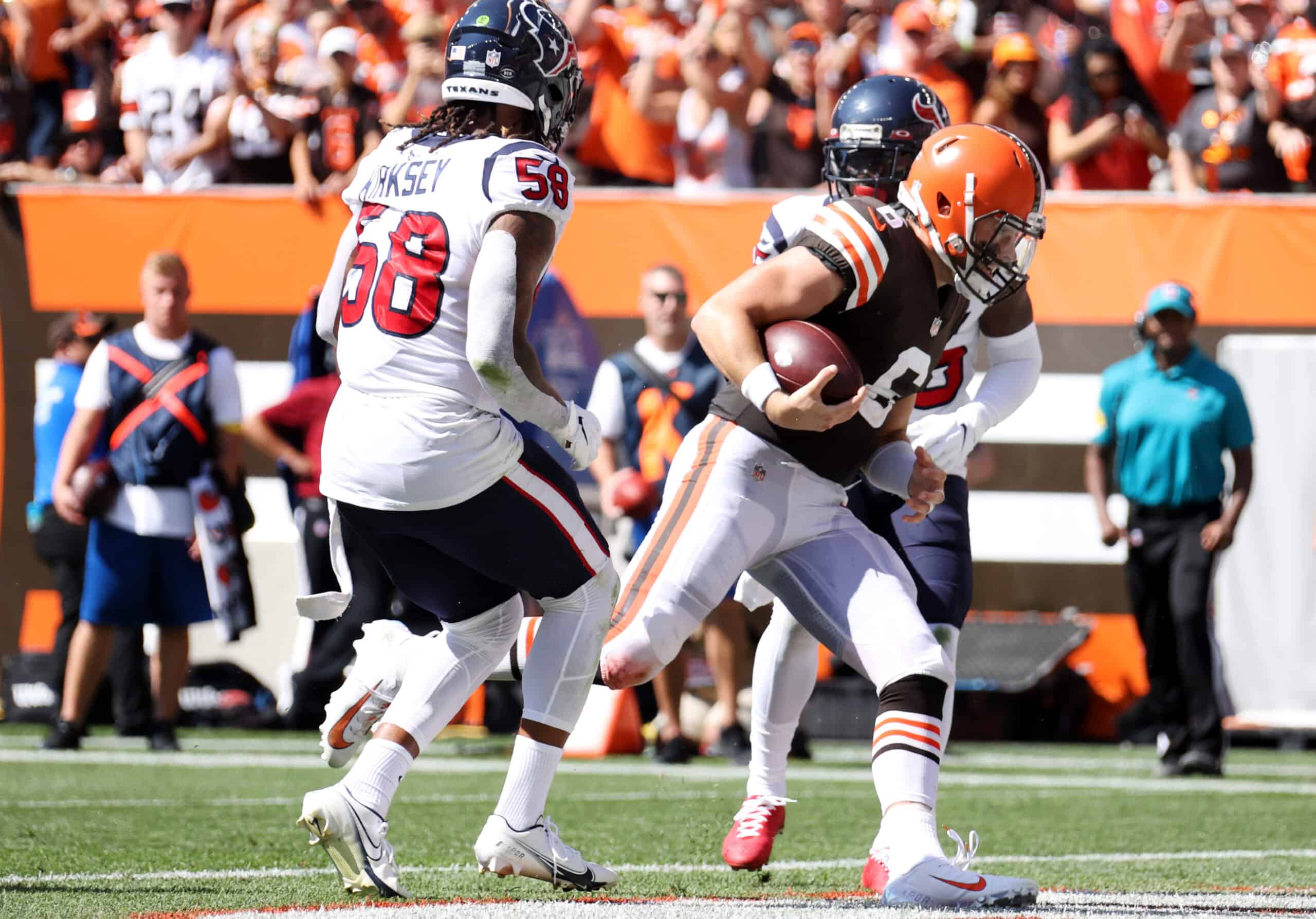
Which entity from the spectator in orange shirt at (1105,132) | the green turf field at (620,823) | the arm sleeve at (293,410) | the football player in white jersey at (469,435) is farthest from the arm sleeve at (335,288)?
the spectator in orange shirt at (1105,132)

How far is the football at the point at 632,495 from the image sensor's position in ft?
28.2

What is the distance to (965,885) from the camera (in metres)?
3.84

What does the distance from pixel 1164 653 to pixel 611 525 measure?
9.00 ft

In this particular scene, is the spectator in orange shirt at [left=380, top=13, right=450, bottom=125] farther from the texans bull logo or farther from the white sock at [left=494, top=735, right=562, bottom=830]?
the white sock at [left=494, top=735, right=562, bottom=830]

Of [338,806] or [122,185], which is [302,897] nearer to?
[338,806]

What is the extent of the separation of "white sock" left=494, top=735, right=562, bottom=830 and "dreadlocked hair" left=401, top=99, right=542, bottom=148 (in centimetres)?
138

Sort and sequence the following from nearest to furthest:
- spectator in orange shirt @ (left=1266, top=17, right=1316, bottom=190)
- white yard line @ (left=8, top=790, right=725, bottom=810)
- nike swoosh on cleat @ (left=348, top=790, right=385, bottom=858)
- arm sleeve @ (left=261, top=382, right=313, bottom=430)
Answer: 1. nike swoosh on cleat @ (left=348, top=790, right=385, bottom=858)
2. white yard line @ (left=8, top=790, right=725, bottom=810)
3. arm sleeve @ (left=261, top=382, right=313, bottom=430)
4. spectator in orange shirt @ (left=1266, top=17, right=1316, bottom=190)

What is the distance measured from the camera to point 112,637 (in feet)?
29.2

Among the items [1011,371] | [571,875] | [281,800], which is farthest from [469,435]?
[281,800]

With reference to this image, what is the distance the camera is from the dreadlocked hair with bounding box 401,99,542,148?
430 cm

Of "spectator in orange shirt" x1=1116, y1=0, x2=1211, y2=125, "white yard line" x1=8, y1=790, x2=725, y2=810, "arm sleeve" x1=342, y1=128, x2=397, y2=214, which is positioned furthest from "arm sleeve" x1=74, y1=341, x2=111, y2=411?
"spectator in orange shirt" x1=1116, y1=0, x2=1211, y2=125

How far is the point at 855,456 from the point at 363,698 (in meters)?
1.31

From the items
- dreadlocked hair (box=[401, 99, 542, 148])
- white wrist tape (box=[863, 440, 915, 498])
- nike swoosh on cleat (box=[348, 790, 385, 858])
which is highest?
dreadlocked hair (box=[401, 99, 542, 148])

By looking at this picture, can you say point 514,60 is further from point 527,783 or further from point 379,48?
point 379,48
